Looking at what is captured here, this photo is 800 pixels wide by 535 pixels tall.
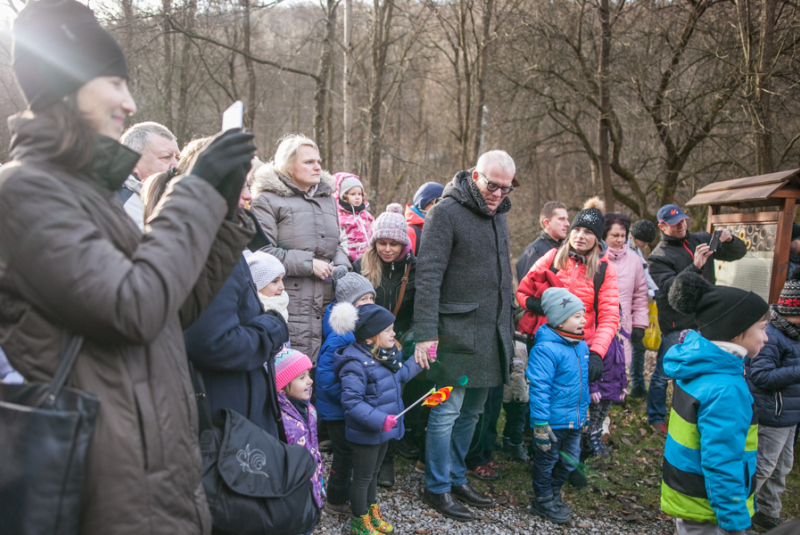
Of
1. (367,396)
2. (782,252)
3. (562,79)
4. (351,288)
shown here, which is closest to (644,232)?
(782,252)

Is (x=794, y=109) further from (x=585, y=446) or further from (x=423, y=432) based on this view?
(x=423, y=432)

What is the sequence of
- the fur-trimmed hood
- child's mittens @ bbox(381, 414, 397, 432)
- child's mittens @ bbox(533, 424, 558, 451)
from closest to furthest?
child's mittens @ bbox(381, 414, 397, 432), child's mittens @ bbox(533, 424, 558, 451), the fur-trimmed hood

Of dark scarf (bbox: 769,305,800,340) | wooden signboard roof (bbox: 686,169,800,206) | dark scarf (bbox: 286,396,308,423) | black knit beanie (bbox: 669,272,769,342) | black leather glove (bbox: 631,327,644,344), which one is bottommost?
black leather glove (bbox: 631,327,644,344)

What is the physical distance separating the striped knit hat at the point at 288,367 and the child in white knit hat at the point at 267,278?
21 cm

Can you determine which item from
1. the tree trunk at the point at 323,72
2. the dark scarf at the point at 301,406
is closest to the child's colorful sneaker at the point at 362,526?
the dark scarf at the point at 301,406

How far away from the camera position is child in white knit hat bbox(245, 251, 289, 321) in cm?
276

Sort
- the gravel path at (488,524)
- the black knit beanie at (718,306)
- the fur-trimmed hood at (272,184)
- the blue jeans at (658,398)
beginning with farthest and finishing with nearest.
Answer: the blue jeans at (658,398) < the fur-trimmed hood at (272,184) < the gravel path at (488,524) < the black knit beanie at (718,306)

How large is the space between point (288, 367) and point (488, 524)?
1781mm

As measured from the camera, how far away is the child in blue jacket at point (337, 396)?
11.2 feet

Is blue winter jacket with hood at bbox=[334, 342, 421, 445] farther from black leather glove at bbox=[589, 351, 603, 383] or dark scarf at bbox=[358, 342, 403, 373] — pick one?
black leather glove at bbox=[589, 351, 603, 383]

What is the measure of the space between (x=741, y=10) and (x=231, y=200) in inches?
310

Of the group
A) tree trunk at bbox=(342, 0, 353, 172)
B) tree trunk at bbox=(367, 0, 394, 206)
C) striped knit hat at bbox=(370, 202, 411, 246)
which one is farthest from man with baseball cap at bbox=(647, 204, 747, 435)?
tree trunk at bbox=(342, 0, 353, 172)

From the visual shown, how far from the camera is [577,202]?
45.7ft

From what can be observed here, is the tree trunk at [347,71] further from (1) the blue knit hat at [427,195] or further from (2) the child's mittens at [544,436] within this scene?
(2) the child's mittens at [544,436]
